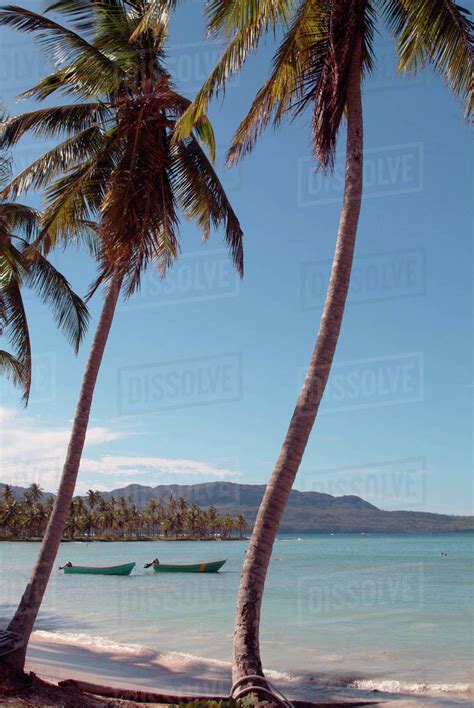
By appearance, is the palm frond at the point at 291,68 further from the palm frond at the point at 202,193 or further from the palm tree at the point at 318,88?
the palm frond at the point at 202,193

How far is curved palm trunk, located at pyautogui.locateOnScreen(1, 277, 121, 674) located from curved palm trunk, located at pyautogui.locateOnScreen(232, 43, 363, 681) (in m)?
3.73

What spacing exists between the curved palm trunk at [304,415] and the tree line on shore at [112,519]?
370 ft

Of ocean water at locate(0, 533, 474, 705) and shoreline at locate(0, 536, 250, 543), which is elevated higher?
ocean water at locate(0, 533, 474, 705)

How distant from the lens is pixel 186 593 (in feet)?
124

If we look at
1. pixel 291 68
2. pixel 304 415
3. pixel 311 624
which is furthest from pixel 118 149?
pixel 311 624

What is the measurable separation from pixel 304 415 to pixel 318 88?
436 centimetres

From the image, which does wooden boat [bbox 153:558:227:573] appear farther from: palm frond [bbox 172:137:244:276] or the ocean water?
palm frond [bbox 172:137:244:276]

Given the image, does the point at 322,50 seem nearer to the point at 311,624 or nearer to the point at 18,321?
the point at 18,321

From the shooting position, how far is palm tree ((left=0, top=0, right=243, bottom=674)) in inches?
410

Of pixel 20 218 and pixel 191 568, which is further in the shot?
pixel 191 568

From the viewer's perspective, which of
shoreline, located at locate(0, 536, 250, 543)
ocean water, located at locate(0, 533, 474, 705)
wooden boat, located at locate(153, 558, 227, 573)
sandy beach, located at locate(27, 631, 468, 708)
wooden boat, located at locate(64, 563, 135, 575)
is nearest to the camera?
sandy beach, located at locate(27, 631, 468, 708)

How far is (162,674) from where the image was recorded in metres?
14.8

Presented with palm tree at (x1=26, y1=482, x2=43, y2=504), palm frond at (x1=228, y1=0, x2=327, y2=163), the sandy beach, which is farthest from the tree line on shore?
palm frond at (x1=228, y1=0, x2=327, y2=163)

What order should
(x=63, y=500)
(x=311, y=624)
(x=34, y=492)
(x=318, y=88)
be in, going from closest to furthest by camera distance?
(x=318, y=88), (x=63, y=500), (x=311, y=624), (x=34, y=492)
